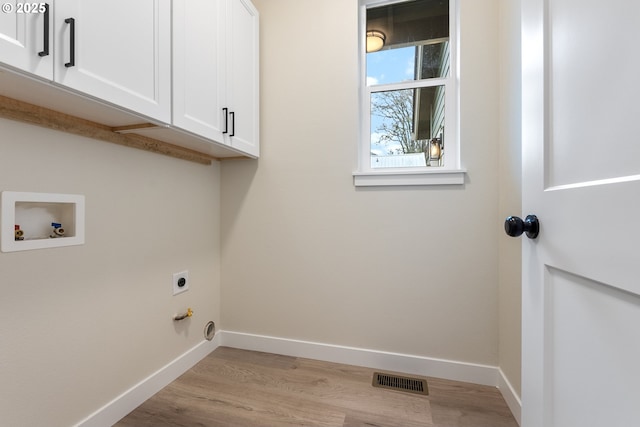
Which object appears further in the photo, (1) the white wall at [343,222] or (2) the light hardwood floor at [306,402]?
(1) the white wall at [343,222]

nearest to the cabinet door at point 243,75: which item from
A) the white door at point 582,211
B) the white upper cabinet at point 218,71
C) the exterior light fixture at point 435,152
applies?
the white upper cabinet at point 218,71

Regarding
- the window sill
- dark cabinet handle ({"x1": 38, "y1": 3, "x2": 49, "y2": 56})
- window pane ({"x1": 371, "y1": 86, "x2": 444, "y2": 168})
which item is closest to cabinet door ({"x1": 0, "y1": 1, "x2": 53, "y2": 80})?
dark cabinet handle ({"x1": 38, "y1": 3, "x2": 49, "y2": 56})

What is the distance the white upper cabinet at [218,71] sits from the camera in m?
1.31

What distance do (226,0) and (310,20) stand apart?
56cm

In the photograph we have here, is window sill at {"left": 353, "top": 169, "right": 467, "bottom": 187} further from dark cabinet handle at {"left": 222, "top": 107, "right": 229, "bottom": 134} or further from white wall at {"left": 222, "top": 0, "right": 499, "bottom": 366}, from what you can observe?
dark cabinet handle at {"left": 222, "top": 107, "right": 229, "bottom": 134}

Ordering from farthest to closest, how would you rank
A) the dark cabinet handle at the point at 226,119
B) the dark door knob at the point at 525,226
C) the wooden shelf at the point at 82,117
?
1. the dark cabinet handle at the point at 226,119
2. the wooden shelf at the point at 82,117
3. the dark door knob at the point at 525,226

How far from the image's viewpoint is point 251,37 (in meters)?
1.89

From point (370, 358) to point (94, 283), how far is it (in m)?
1.54

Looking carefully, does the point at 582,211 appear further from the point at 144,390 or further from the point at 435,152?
the point at 144,390

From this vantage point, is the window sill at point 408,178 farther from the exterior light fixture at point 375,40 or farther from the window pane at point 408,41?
the exterior light fixture at point 375,40

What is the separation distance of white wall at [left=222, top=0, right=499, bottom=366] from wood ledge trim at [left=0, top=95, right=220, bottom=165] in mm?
562

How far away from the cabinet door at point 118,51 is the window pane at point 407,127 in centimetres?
125

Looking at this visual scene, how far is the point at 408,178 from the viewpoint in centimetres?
172

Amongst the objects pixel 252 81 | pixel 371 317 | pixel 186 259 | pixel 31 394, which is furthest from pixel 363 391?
pixel 252 81
